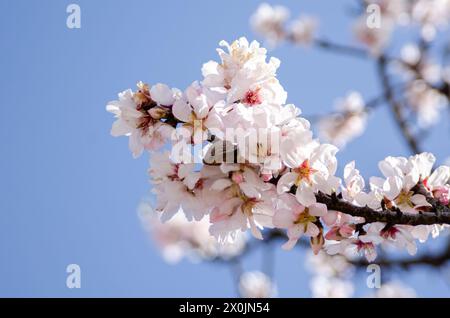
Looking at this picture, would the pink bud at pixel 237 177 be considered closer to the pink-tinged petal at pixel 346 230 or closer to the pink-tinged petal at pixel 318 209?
the pink-tinged petal at pixel 318 209

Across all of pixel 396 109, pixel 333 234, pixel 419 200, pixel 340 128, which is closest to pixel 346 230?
pixel 333 234

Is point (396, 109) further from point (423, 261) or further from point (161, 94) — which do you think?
point (161, 94)

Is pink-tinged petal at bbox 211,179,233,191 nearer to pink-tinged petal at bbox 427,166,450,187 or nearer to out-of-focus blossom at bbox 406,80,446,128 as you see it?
pink-tinged petal at bbox 427,166,450,187

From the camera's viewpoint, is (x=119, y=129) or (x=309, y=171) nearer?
(x=309, y=171)

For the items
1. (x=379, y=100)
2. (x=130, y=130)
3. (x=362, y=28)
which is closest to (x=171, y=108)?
(x=130, y=130)

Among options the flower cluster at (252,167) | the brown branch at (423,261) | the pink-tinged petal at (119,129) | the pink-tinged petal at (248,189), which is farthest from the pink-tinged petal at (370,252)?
the brown branch at (423,261)
